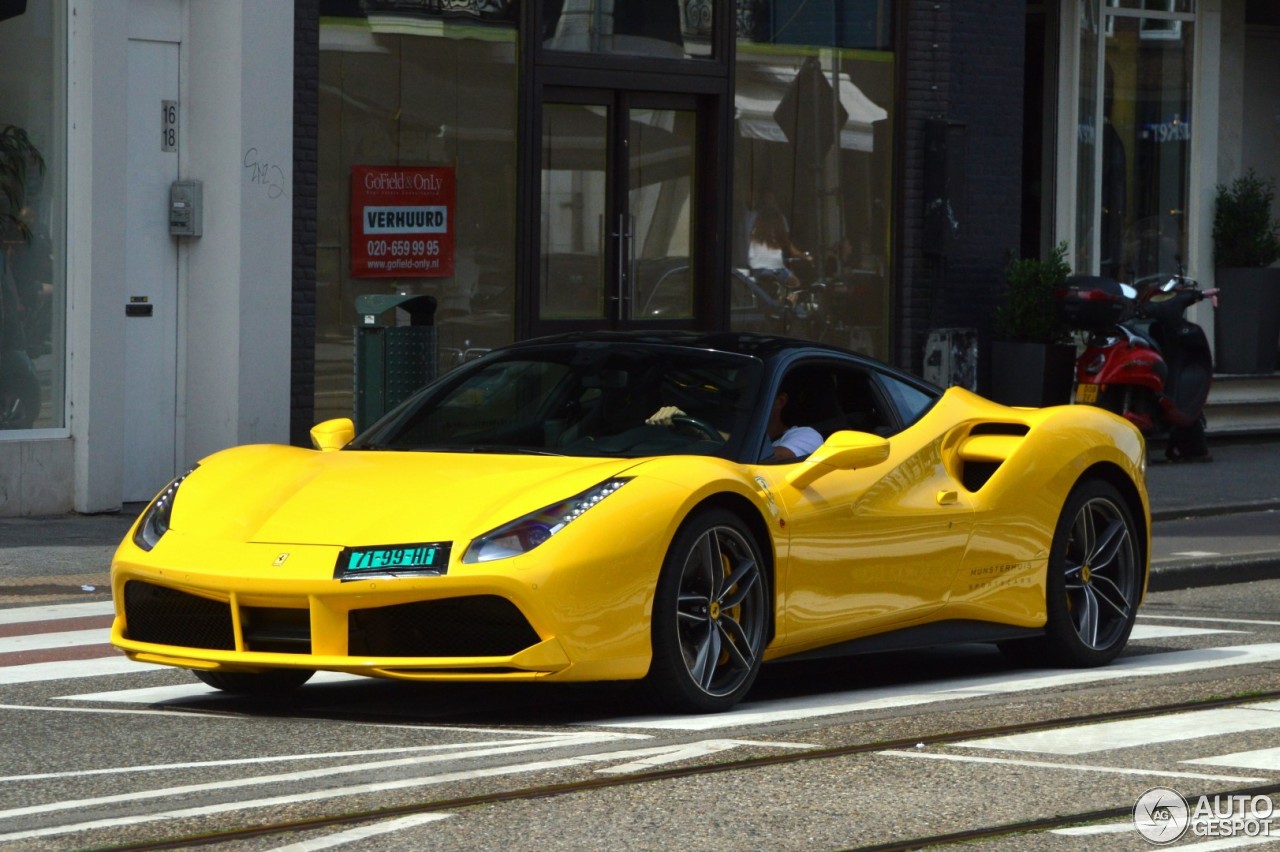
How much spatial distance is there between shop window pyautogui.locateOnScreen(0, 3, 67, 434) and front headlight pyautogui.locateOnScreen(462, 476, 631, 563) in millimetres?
7447

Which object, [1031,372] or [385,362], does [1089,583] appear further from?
[1031,372]

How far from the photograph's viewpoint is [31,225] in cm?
1377

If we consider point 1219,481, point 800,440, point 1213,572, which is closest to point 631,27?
point 1219,481

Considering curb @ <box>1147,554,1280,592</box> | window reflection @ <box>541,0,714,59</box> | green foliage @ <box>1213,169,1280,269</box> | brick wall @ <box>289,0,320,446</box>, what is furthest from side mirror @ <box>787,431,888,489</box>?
green foliage @ <box>1213,169,1280,269</box>

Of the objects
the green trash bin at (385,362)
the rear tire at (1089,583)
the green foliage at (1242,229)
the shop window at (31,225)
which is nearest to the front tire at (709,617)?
the rear tire at (1089,583)

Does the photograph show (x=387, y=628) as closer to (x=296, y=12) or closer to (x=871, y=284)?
(x=296, y=12)

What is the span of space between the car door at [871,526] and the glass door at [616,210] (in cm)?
778

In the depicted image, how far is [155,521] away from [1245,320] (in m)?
15.5

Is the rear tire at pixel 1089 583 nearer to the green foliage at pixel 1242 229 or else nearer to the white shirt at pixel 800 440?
the white shirt at pixel 800 440

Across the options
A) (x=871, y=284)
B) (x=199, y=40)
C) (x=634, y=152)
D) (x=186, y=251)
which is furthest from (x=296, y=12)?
(x=871, y=284)

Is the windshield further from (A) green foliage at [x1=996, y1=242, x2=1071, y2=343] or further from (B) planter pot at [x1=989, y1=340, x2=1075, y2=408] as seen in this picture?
(A) green foliage at [x1=996, y1=242, x2=1071, y2=343]

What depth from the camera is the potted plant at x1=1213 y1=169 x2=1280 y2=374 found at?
21.1 m

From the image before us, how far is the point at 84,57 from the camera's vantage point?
536 inches

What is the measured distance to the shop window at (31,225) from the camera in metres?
13.6
